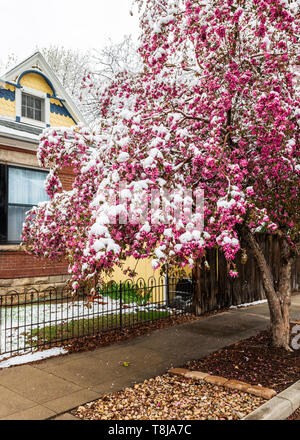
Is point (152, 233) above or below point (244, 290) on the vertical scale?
above

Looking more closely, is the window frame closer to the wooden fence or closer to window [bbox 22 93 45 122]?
window [bbox 22 93 45 122]

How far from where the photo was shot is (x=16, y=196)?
435 inches

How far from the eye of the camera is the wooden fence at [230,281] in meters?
9.74

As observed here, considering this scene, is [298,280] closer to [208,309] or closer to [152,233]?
[208,309]

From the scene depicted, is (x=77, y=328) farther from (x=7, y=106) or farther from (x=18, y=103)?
(x=18, y=103)

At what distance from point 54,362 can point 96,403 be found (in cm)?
173

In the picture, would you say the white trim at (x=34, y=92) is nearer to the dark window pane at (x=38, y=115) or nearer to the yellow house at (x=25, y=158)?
the yellow house at (x=25, y=158)

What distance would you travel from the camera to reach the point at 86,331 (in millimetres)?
7777

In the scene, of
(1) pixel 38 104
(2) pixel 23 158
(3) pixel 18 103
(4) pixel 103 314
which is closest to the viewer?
(4) pixel 103 314

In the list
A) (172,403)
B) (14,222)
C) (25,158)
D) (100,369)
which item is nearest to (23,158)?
(25,158)

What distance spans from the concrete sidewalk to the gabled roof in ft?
29.2

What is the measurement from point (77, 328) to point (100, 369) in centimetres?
237
